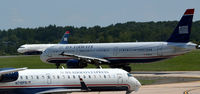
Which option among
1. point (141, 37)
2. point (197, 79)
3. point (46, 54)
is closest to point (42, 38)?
point (141, 37)

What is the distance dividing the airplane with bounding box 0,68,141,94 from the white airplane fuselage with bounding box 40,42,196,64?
2258 centimetres

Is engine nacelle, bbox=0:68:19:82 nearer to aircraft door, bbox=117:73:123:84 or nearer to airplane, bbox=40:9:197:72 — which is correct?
aircraft door, bbox=117:73:123:84

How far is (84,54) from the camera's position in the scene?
2293 inches

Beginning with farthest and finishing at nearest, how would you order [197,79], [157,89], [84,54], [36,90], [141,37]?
[141,37], [84,54], [197,79], [157,89], [36,90]

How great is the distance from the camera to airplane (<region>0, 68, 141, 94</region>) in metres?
27.2

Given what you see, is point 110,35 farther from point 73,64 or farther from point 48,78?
point 48,78

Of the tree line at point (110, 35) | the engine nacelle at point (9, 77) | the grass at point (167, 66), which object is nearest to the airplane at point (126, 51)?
the grass at point (167, 66)

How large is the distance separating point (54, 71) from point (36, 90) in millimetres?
1934

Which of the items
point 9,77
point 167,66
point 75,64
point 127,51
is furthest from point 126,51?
point 9,77

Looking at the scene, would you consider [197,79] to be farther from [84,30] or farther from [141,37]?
[84,30]

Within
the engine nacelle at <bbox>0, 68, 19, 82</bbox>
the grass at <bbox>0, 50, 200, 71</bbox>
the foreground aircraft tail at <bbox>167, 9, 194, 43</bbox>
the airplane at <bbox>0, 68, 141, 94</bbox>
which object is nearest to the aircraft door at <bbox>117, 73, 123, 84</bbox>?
the airplane at <bbox>0, 68, 141, 94</bbox>

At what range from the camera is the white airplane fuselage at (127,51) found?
52.7m

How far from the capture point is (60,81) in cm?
2859

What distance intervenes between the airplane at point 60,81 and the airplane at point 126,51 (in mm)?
22716
